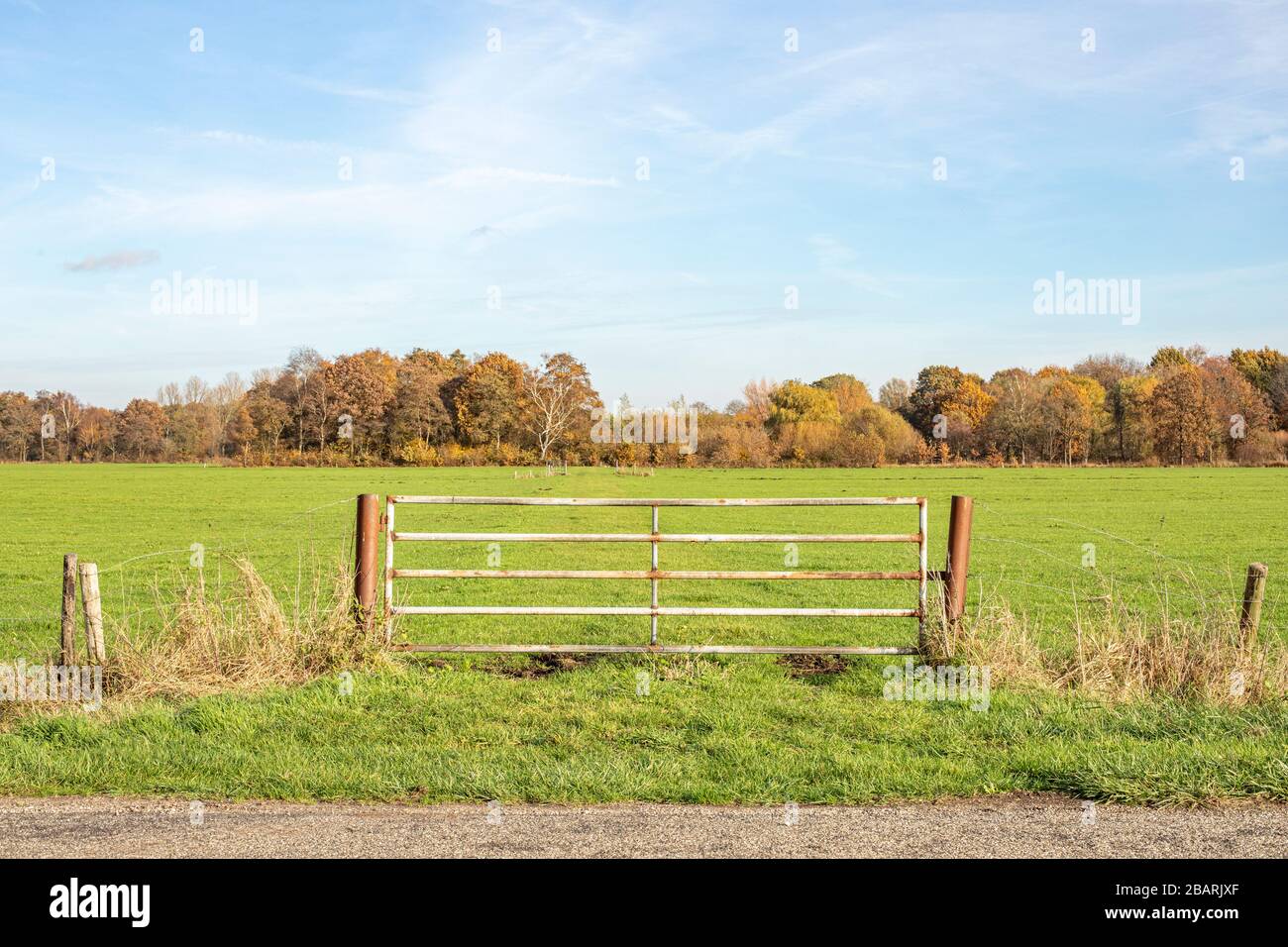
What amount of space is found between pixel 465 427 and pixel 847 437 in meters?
35.4

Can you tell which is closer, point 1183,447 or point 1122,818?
point 1122,818

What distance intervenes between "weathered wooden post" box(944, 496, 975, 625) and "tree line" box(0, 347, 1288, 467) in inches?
3019

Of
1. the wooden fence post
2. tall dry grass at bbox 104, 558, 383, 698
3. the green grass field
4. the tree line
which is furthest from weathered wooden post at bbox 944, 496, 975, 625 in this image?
the tree line

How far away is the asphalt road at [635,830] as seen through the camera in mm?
5359

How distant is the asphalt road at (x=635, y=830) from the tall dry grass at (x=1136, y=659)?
2607 millimetres

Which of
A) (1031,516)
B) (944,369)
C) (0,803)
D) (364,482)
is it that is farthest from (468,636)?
(944,369)

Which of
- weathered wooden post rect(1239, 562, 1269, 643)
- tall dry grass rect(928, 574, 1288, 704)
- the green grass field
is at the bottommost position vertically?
the green grass field

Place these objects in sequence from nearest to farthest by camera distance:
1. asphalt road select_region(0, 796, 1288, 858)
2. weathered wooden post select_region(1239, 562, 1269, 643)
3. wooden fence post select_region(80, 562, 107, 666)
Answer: asphalt road select_region(0, 796, 1288, 858)
wooden fence post select_region(80, 562, 107, 666)
weathered wooden post select_region(1239, 562, 1269, 643)

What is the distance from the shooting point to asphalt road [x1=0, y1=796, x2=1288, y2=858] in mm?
5359

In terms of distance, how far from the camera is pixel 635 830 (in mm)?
5645

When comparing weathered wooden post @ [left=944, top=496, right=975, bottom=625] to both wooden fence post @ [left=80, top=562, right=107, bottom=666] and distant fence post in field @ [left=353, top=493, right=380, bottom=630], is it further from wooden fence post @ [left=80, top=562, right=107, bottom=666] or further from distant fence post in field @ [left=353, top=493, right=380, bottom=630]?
wooden fence post @ [left=80, top=562, right=107, bottom=666]

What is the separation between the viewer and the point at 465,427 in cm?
9875

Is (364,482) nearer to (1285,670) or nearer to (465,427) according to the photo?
(465,427)
